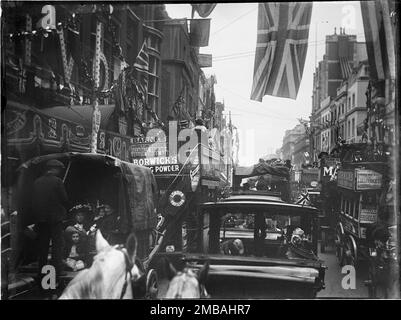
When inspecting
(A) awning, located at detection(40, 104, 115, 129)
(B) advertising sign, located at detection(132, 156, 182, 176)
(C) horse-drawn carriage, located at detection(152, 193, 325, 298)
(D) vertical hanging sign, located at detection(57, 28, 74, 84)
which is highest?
(D) vertical hanging sign, located at detection(57, 28, 74, 84)

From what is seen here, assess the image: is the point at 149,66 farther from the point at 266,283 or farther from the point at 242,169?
the point at 266,283

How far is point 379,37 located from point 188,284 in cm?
331

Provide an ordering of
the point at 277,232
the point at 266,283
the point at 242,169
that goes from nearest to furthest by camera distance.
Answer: the point at 266,283, the point at 277,232, the point at 242,169

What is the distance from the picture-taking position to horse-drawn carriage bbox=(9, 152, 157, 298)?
4.61 metres

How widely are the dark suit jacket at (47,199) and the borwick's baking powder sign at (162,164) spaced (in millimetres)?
903

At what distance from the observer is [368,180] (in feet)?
15.3

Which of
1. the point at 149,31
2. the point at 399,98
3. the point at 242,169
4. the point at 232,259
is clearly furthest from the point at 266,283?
the point at 149,31

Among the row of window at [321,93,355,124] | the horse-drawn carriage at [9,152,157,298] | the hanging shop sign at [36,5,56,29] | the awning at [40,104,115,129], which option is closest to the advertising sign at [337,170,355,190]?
the row of window at [321,93,355,124]

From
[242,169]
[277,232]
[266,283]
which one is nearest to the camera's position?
[266,283]

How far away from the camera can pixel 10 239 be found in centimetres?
461

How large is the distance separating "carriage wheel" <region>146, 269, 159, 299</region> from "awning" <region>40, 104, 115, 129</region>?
169 centimetres

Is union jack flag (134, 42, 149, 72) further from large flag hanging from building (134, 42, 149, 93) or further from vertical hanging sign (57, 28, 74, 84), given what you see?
vertical hanging sign (57, 28, 74, 84)
